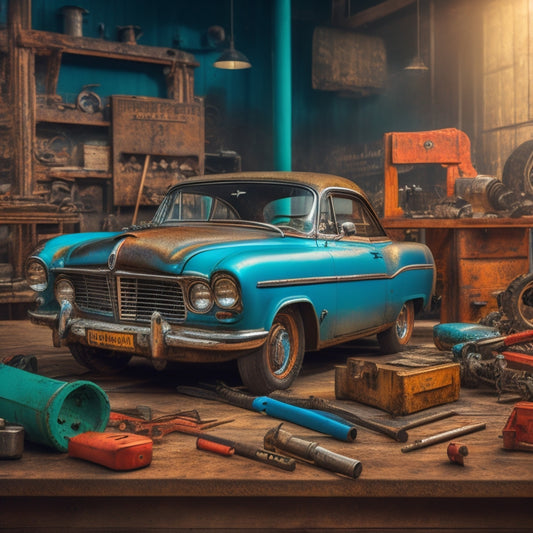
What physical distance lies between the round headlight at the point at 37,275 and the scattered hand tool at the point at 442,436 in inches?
112

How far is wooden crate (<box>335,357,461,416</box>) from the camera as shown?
4188 mm

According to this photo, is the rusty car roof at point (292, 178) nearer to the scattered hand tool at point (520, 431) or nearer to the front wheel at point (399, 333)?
the front wheel at point (399, 333)

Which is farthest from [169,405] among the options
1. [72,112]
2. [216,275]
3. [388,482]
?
[72,112]

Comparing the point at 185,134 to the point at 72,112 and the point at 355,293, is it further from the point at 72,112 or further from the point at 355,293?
the point at 355,293

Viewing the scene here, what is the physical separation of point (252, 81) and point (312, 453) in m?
11.4

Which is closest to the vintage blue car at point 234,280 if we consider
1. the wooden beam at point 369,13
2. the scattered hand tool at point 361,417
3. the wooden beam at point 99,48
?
the scattered hand tool at point 361,417

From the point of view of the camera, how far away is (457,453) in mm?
3264

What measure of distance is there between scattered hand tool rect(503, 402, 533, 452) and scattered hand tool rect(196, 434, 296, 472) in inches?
41.2

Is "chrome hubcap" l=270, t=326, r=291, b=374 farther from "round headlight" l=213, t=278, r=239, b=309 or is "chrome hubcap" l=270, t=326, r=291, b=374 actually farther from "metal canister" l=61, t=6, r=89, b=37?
"metal canister" l=61, t=6, r=89, b=37

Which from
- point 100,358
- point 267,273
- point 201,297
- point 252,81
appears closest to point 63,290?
point 100,358

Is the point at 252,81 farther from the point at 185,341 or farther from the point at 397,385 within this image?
the point at 397,385

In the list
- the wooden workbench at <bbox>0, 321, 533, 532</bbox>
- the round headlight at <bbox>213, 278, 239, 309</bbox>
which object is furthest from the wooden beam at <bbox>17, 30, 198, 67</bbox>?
the wooden workbench at <bbox>0, 321, 533, 532</bbox>

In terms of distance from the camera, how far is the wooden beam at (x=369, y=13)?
13.9 metres

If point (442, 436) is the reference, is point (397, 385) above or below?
above
